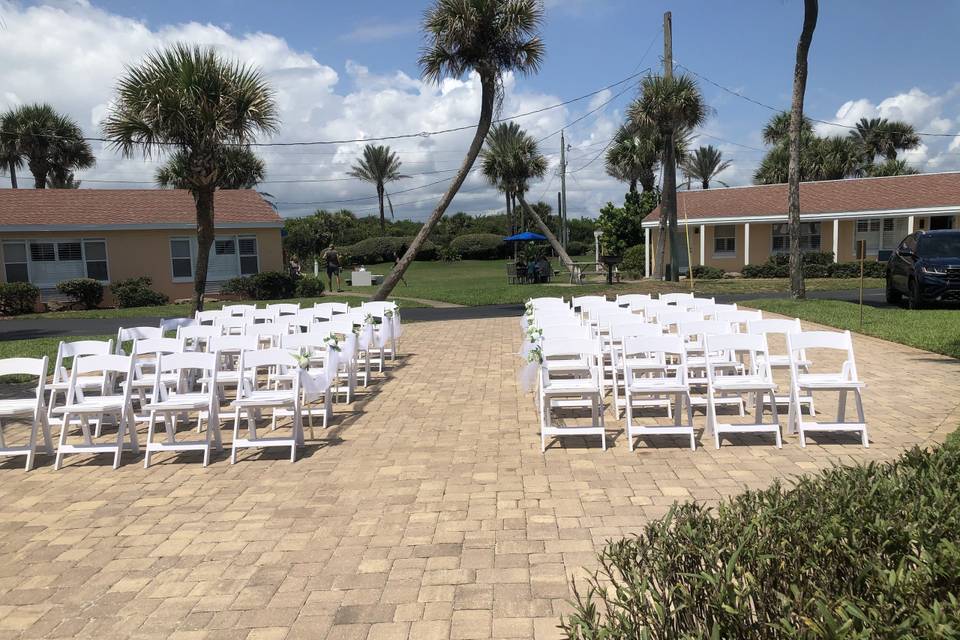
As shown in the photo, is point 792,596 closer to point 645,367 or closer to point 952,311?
point 645,367

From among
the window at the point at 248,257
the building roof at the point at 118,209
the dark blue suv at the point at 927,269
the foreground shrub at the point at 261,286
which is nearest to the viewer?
the dark blue suv at the point at 927,269

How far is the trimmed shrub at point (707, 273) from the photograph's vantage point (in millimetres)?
32094

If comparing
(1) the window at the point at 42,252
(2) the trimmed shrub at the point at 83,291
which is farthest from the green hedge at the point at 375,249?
(2) the trimmed shrub at the point at 83,291

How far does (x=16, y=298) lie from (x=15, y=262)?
3006mm

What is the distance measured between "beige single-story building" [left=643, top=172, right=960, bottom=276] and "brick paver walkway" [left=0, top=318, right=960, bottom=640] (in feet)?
88.1

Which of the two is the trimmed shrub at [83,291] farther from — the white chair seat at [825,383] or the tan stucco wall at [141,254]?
the white chair seat at [825,383]

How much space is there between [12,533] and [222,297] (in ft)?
79.1

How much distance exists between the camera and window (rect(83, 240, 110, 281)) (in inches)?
1088

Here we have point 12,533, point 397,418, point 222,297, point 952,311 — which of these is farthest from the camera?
point 222,297

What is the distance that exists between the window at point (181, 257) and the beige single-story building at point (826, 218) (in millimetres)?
19895

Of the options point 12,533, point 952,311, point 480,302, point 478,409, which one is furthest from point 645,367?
point 480,302

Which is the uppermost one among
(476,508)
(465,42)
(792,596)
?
(465,42)

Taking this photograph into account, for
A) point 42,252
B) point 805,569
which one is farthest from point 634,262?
point 805,569

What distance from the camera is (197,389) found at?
1030cm
